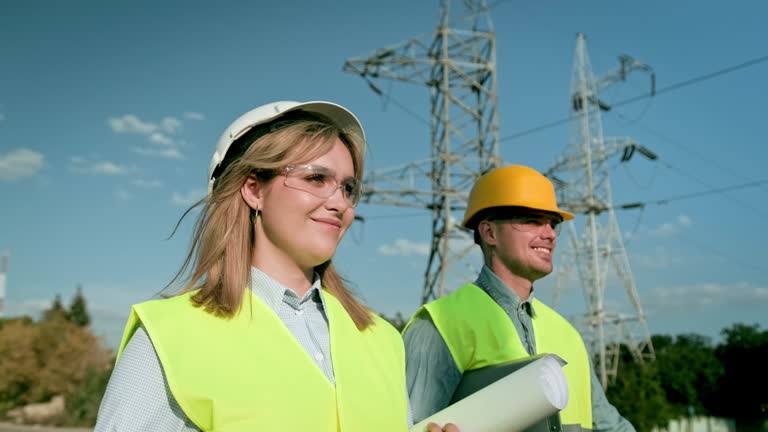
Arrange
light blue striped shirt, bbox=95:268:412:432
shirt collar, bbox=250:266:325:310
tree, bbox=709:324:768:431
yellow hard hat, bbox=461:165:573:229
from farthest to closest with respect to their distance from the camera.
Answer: tree, bbox=709:324:768:431, yellow hard hat, bbox=461:165:573:229, shirt collar, bbox=250:266:325:310, light blue striped shirt, bbox=95:268:412:432

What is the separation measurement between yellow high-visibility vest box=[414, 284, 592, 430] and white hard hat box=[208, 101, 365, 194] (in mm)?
1383

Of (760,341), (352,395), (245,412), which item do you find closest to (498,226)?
(352,395)

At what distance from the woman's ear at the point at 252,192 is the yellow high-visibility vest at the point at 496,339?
1.47 metres

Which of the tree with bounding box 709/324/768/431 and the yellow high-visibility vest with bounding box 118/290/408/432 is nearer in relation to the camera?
the yellow high-visibility vest with bounding box 118/290/408/432

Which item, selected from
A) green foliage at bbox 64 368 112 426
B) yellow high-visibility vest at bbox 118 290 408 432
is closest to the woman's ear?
yellow high-visibility vest at bbox 118 290 408 432

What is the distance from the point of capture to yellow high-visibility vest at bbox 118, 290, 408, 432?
1.74 metres

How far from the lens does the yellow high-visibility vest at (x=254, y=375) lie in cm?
174

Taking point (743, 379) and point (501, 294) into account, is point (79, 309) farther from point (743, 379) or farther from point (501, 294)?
point (501, 294)

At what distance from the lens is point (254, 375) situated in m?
1.80

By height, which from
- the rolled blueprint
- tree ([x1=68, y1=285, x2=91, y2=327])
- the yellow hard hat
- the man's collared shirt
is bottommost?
the rolled blueprint

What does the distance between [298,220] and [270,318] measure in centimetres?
33

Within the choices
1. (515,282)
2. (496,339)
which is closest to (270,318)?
(496,339)

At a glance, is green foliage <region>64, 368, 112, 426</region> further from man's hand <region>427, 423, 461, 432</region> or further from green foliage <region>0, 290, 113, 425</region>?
man's hand <region>427, 423, 461, 432</region>

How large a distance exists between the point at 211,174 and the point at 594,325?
2732 centimetres
